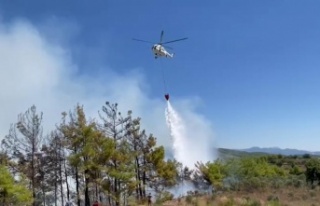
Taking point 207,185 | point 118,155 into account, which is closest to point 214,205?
point 118,155

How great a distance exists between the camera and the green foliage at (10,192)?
28.7 m

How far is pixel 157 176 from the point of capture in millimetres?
44188

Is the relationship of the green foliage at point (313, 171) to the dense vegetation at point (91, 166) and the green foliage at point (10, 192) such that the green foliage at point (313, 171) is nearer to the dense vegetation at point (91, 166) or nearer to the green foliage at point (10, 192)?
the dense vegetation at point (91, 166)

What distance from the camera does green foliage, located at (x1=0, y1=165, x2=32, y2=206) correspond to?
28.7 metres

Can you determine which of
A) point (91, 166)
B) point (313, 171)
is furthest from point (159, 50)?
point (313, 171)

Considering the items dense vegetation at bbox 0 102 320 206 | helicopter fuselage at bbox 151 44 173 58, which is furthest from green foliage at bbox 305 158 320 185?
helicopter fuselage at bbox 151 44 173 58

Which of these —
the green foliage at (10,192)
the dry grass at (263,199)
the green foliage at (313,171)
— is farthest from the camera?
the green foliage at (313,171)

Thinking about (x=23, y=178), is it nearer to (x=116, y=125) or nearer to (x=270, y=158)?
(x=116, y=125)

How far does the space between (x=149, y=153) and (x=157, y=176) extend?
3.02 metres

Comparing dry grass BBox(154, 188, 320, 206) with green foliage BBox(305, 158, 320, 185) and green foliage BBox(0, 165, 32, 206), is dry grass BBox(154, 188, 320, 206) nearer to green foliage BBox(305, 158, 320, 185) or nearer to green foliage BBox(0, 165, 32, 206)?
green foliage BBox(0, 165, 32, 206)

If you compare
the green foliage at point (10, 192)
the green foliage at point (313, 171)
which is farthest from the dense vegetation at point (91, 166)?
the green foliage at point (313, 171)

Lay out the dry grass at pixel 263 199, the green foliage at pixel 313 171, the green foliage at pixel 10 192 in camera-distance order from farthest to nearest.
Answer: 1. the green foliage at pixel 313 171
2. the green foliage at pixel 10 192
3. the dry grass at pixel 263 199

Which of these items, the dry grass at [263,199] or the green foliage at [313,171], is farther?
the green foliage at [313,171]

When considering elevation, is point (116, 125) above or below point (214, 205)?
above
